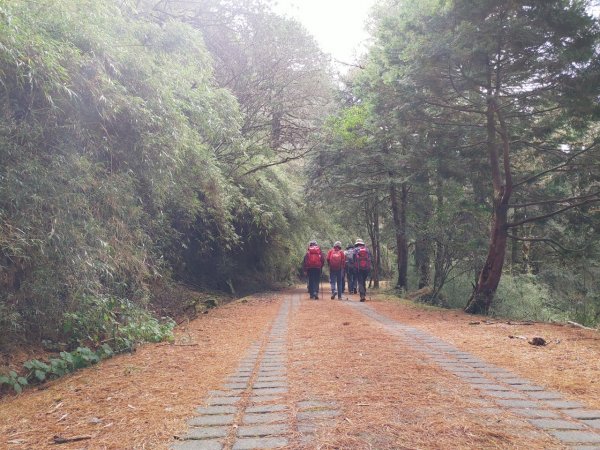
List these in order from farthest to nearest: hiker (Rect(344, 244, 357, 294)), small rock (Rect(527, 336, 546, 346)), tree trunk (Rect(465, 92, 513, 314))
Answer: hiker (Rect(344, 244, 357, 294))
tree trunk (Rect(465, 92, 513, 314))
small rock (Rect(527, 336, 546, 346))

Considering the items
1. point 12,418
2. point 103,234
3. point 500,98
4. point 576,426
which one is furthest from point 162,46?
point 576,426

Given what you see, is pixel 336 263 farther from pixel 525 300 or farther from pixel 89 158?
pixel 89 158

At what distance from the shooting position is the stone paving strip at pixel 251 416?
2.93 metres

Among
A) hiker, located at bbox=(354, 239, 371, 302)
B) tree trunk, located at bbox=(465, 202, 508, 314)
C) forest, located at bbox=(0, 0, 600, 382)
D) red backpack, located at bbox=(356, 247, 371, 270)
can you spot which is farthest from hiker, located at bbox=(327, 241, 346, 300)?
tree trunk, located at bbox=(465, 202, 508, 314)

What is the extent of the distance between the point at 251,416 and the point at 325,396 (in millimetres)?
717

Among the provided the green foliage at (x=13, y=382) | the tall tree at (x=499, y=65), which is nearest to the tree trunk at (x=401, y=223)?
the tall tree at (x=499, y=65)

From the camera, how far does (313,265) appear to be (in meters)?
15.0

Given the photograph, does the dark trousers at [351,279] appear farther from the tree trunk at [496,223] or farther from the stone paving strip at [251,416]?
the stone paving strip at [251,416]

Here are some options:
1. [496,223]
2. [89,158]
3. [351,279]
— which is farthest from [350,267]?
[89,158]

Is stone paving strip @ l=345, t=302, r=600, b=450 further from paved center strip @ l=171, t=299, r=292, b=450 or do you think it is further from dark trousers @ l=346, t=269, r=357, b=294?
dark trousers @ l=346, t=269, r=357, b=294

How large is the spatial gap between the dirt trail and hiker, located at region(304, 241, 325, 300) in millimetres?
7907

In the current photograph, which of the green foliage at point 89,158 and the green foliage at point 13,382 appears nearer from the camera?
the green foliage at point 89,158

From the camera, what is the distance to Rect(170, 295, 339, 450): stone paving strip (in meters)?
2.93

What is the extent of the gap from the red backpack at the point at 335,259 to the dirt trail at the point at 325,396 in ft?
25.7
